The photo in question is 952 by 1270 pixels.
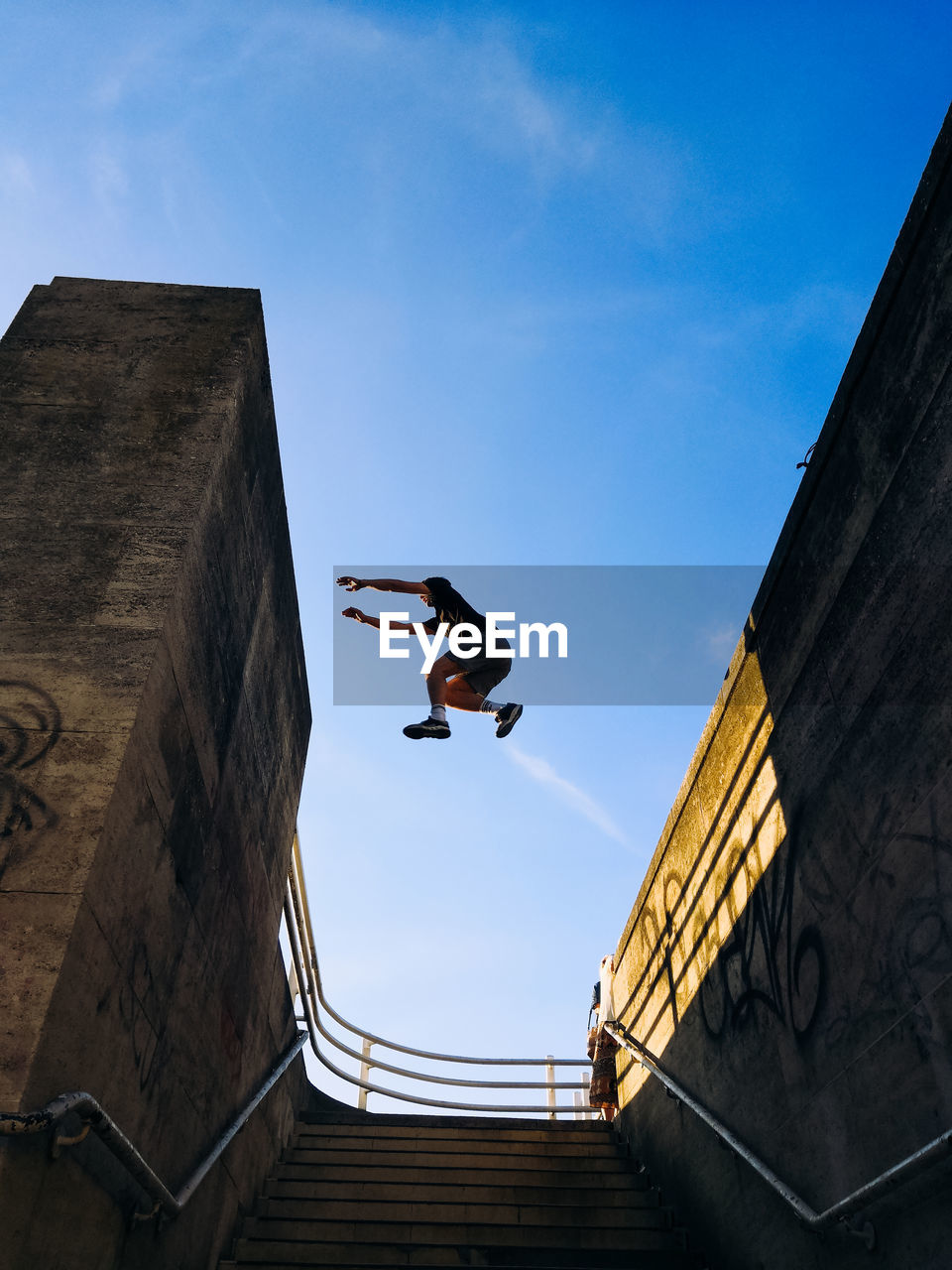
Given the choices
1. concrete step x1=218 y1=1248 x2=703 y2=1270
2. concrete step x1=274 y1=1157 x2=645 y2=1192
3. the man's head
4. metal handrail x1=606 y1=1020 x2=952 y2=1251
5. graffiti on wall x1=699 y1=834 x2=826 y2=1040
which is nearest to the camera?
metal handrail x1=606 y1=1020 x2=952 y2=1251

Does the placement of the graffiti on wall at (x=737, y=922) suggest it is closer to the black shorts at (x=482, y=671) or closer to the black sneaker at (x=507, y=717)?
the black sneaker at (x=507, y=717)

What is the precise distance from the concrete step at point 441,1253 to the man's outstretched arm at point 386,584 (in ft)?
13.2

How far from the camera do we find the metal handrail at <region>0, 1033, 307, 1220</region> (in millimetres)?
2742

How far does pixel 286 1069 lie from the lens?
6.97 metres

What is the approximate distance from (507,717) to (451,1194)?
3.16 m

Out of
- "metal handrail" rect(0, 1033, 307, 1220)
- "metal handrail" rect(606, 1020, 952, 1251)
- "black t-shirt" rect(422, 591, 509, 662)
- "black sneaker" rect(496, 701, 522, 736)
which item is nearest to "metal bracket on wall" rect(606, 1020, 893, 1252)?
"metal handrail" rect(606, 1020, 952, 1251)

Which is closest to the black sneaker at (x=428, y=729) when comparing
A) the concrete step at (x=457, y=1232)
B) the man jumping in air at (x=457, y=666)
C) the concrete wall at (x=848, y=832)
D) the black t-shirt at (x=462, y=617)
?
the man jumping in air at (x=457, y=666)

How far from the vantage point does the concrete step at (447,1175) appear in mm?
6168

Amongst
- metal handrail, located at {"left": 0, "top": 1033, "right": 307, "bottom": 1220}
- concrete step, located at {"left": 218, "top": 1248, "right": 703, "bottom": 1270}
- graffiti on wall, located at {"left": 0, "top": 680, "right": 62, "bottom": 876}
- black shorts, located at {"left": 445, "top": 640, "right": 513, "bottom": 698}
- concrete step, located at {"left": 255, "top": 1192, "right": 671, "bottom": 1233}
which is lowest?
concrete step, located at {"left": 218, "top": 1248, "right": 703, "bottom": 1270}

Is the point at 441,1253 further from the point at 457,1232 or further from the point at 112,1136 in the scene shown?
the point at 112,1136

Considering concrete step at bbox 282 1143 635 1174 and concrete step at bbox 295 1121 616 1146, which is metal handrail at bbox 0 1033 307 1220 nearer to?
concrete step at bbox 282 1143 635 1174

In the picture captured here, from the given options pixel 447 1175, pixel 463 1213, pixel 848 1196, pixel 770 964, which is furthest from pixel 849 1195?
pixel 447 1175

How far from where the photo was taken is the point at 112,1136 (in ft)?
10.9

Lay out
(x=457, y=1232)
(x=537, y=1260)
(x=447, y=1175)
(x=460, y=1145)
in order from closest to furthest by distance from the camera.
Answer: (x=537, y=1260) → (x=457, y=1232) → (x=447, y=1175) → (x=460, y=1145)
